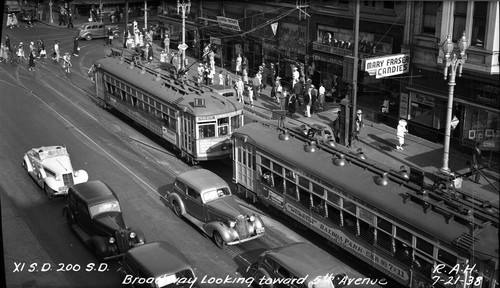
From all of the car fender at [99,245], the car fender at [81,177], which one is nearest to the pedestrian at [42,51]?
the car fender at [81,177]

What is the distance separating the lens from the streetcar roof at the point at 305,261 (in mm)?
13812

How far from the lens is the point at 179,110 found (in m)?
24.8

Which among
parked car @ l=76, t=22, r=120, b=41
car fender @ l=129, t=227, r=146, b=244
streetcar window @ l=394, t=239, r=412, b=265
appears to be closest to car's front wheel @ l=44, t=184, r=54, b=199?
car fender @ l=129, t=227, r=146, b=244

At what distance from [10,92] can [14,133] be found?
27.7ft

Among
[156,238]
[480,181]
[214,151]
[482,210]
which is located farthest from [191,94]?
[482,210]

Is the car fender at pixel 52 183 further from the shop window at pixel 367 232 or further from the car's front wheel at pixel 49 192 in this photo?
the shop window at pixel 367 232

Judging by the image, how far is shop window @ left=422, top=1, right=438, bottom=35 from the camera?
25655mm

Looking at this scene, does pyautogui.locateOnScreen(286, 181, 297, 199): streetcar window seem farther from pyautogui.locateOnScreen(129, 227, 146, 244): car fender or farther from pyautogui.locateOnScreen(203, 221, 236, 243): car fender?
pyautogui.locateOnScreen(129, 227, 146, 244): car fender

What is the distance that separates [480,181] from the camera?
870 inches

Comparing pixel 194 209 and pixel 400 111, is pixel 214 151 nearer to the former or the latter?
pixel 194 209

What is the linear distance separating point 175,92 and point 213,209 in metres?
8.63

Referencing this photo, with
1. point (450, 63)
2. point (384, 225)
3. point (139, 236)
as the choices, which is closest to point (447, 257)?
point (384, 225)

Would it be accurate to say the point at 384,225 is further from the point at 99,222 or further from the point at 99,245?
the point at 99,222

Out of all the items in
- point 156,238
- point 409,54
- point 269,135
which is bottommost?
point 156,238
